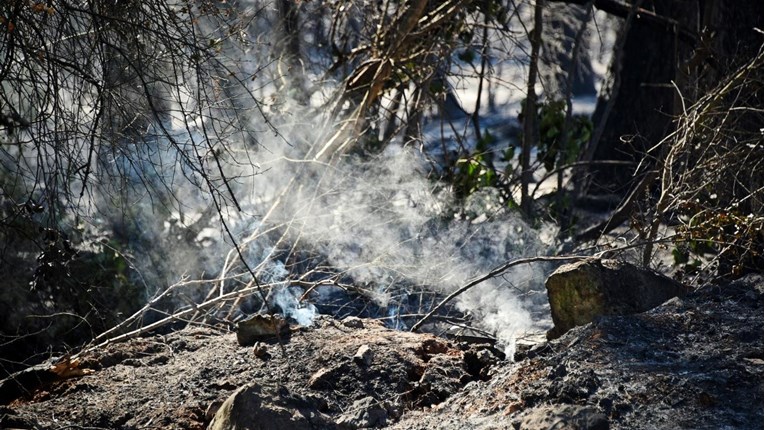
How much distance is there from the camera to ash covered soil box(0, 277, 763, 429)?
345cm

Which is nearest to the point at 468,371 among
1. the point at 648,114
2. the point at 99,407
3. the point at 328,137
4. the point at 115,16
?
the point at 99,407

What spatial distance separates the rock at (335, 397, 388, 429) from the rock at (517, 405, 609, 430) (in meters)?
0.72

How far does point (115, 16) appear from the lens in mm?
3986

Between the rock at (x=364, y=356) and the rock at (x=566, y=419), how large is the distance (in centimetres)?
121

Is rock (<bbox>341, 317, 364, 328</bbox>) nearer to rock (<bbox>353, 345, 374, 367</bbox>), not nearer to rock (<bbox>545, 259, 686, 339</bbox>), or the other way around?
rock (<bbox>353, 345, 374, 367</bbox>)

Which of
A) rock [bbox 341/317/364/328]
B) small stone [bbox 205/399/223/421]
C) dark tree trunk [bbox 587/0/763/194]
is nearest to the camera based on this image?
small stone [bbox 205/399/223/421]

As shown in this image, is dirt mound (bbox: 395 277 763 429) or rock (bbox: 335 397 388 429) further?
rock (bbox: 335 397 388 429)

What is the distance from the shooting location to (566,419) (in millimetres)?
3143

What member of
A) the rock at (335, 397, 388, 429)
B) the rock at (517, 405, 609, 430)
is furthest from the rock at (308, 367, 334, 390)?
the rock at (517, 405, 609, 430)

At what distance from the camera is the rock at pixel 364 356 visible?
4.34 meters

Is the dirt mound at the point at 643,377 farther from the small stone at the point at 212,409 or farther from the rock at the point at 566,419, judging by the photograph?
the small stone at the point at 212,409

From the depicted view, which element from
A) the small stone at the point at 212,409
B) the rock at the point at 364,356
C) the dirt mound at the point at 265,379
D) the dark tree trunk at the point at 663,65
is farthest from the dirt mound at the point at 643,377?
the dark tree trunk at the point at 663,65

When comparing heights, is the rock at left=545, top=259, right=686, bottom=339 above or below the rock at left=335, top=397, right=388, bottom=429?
above

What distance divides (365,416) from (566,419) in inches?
37.0
